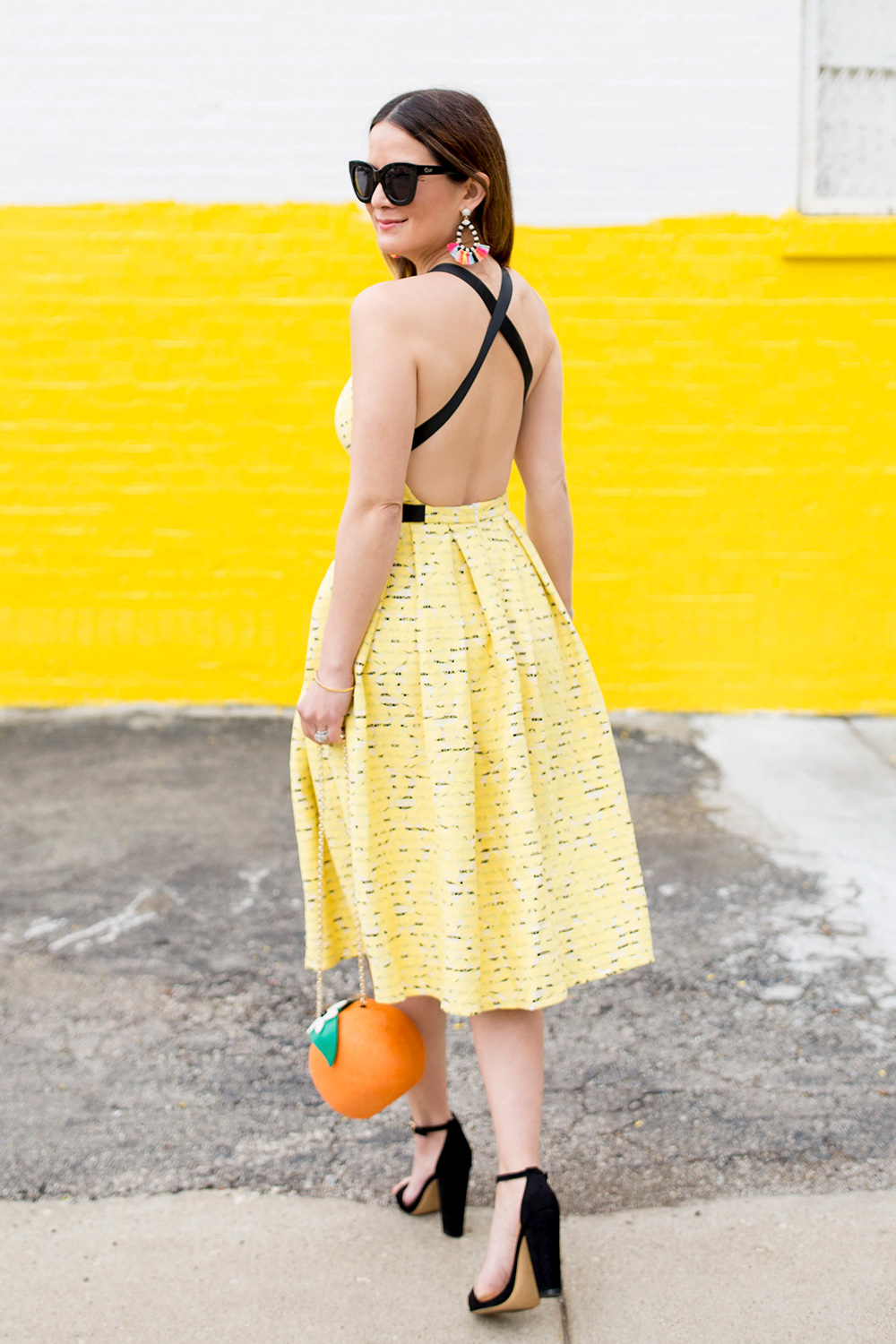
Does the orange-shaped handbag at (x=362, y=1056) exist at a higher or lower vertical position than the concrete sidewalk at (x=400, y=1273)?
higher

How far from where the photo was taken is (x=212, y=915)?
3.67 m

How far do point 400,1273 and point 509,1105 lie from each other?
394mm

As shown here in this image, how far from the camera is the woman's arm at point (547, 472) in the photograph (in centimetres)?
223

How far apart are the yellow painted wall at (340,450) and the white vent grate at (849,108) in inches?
9.6

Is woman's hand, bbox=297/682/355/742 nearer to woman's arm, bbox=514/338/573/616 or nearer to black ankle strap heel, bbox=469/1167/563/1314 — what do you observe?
woman's arm, bbox=514/338/573/616

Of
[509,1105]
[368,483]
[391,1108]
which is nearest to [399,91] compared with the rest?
[368,483]

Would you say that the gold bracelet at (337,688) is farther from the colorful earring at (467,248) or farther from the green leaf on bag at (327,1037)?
the colorful earring at (467,248)

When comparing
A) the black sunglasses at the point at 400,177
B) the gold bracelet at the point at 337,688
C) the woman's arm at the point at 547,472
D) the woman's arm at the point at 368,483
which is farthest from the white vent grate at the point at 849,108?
the gold bracelet at the point at 337,688

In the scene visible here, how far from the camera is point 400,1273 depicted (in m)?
2.24

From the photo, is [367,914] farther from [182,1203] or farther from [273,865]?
[273,865]

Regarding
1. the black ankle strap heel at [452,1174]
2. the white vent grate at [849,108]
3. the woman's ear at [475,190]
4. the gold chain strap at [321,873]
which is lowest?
the black ankle strap heel at [452,1174]

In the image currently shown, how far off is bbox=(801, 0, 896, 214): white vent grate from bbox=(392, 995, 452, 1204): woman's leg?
4003 millimetres

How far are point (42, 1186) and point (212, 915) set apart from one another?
1.23 metres

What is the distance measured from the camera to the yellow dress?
2043 mm
